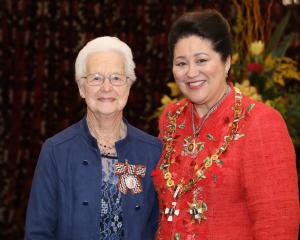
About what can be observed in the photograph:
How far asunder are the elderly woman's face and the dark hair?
245 mm

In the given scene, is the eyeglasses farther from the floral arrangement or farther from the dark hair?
the floral arrangement

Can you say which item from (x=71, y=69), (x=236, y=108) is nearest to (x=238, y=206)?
(x=236, y=108)

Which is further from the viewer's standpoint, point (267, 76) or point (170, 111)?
point (267, 76)

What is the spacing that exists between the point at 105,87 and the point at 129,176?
13.9 inches

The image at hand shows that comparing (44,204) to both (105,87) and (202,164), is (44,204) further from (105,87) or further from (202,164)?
(202,164)

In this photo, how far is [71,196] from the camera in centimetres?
216

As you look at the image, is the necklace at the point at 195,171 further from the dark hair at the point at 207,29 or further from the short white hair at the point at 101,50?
the short white hair at the point at 101,50

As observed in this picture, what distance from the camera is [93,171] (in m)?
2.19

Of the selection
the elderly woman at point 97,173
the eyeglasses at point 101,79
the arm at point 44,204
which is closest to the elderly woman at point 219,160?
the elderly woman at point 97,173

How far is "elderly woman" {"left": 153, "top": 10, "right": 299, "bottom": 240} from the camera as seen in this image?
6.46 feet

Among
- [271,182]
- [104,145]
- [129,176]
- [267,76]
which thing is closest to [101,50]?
[104,145]

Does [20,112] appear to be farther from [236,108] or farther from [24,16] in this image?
[236,108]

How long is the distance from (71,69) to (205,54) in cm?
289

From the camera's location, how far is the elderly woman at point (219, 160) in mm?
1969
